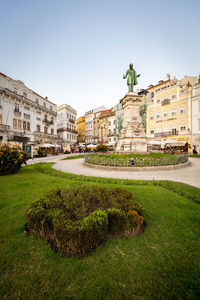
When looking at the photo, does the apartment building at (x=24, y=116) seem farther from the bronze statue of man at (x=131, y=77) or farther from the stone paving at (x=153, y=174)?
the bronze statue of man at (x=131, y=77)

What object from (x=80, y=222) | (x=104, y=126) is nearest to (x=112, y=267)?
(x=80, y=222)

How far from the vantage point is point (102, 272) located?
5.21ft

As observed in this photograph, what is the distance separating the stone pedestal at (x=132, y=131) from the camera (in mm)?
13617

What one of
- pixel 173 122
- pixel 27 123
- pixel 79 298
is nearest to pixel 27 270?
pixel 79 298

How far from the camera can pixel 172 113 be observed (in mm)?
31688

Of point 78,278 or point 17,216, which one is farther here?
point 17,216

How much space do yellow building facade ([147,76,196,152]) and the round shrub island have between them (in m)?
31.6

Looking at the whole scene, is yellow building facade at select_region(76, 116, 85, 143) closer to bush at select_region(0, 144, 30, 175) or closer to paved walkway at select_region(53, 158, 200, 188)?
paved walkway at select_region(53, 158, 200, 188)

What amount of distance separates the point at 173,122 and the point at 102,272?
3602 centimetres

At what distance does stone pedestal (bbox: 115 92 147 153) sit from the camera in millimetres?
13617

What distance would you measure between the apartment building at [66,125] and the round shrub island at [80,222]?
40.5 m

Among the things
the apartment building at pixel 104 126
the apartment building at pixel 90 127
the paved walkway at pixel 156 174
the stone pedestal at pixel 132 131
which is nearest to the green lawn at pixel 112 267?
the paved walkway at pixel 156 174

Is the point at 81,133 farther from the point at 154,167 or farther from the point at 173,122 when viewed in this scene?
the point at 154,167

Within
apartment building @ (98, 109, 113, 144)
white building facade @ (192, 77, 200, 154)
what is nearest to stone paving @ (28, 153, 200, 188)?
white building facade @ (192, 77, 200, 154)
